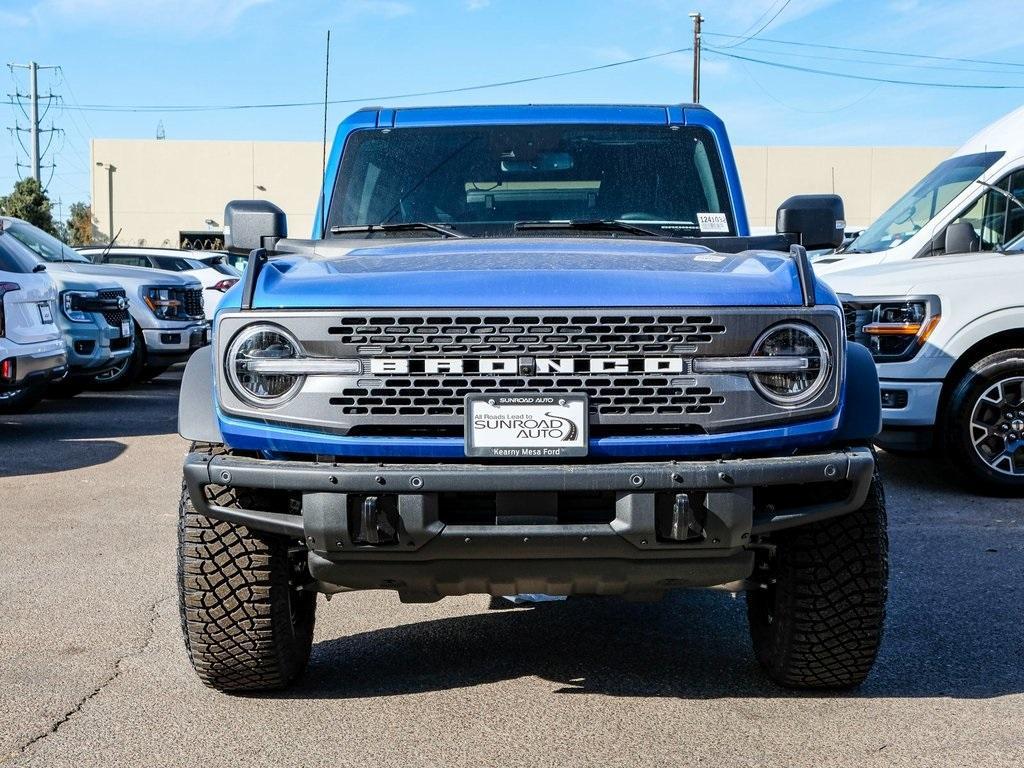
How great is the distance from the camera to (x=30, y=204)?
50.7 meters

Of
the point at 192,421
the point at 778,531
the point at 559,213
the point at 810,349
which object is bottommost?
the point at 778,531

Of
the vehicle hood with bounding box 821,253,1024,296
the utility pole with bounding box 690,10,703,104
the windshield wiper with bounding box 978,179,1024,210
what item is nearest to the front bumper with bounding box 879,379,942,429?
the vehicle hood with bounding box 821,253,1024,296

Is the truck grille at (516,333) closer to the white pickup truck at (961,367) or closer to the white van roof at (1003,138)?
the white pickup truck at (961,367)

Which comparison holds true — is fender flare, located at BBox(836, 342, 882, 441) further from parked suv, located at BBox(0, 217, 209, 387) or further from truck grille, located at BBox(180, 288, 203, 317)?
truck grille, located at BBox(180, 288, 203, 317)

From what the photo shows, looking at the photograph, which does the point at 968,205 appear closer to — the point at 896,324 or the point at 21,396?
the point at 896,324

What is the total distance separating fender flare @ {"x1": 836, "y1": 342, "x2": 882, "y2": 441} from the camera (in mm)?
3771

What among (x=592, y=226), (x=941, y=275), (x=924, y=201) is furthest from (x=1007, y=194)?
(x=592, y=226)

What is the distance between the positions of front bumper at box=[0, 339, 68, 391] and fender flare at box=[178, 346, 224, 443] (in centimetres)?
622

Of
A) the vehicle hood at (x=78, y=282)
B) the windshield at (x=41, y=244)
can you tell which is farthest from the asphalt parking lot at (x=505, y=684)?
the windshield at (x=41, y=244)

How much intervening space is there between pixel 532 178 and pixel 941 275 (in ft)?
12.1

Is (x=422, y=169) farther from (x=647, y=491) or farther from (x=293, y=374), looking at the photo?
(x=647, y=491)

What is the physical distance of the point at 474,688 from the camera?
4.28 m

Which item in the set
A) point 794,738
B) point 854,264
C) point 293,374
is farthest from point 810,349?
point 854,264

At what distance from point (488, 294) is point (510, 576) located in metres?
0.81
